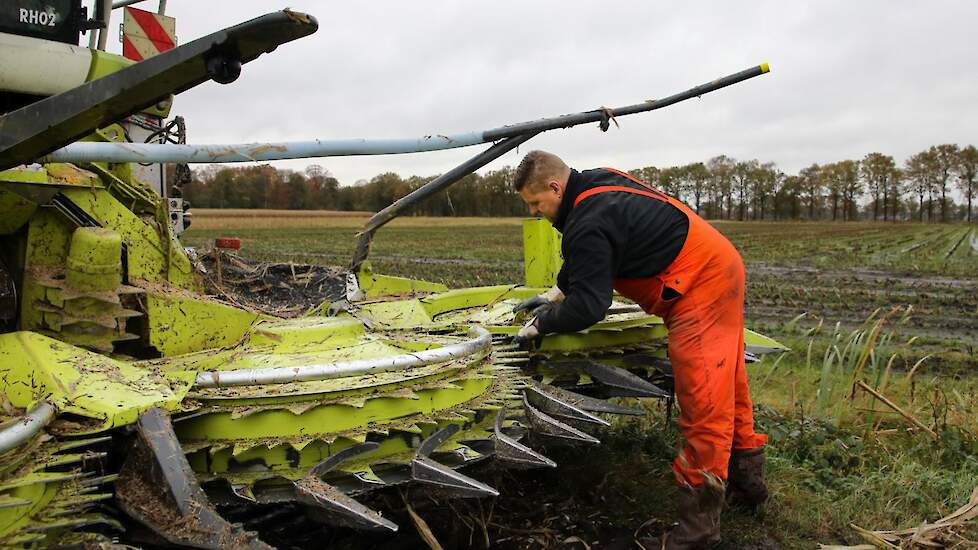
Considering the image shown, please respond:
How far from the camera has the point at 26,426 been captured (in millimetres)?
1825

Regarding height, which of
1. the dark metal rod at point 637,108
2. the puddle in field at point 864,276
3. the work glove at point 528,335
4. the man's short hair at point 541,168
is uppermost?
the dark metal rod at point 637,108

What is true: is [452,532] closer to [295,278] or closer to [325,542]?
[325,542]

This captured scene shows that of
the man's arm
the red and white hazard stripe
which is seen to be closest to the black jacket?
the man's arm

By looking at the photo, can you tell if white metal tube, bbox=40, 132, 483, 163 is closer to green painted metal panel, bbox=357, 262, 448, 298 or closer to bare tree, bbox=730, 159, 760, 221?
green painted metal panel, bbox=357, 262, 448, 298

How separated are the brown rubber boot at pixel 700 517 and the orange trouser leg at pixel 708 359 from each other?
0.08 meters

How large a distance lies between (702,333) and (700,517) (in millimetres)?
706

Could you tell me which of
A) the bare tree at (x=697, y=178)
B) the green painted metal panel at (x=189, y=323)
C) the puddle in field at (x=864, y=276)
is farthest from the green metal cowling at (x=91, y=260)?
the bare tree at (x=697, y=178)

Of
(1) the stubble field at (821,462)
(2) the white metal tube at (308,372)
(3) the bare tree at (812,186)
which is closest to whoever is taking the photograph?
(2) the white metal tube at (308,372)

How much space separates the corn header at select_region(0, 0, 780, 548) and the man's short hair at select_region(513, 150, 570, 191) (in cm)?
17

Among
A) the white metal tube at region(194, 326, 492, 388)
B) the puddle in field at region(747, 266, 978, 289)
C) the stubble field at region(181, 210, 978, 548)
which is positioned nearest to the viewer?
the white metal tube at region(194, 326, 492, 388)

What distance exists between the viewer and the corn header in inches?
72.0

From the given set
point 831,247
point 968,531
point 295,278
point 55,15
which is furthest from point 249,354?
point 831,247

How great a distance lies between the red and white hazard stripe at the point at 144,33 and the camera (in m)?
4.05

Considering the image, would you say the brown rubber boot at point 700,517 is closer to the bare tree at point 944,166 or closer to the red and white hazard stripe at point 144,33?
the red and white hazard stripe at point 144,33
